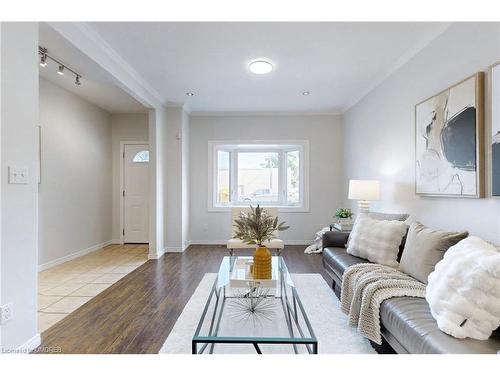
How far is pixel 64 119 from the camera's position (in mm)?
4387

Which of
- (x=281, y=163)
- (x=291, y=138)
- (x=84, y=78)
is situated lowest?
(x=281, y=163)

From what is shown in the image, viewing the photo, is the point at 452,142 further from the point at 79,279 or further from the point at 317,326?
the point at 79,279

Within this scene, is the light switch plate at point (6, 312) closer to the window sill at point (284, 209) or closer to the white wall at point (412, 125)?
the white wall at point (412, 125)

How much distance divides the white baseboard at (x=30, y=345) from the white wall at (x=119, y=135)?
3.93 meters

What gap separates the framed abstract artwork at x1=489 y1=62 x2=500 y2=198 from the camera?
6.31 ft

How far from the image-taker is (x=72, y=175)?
4.62 metres

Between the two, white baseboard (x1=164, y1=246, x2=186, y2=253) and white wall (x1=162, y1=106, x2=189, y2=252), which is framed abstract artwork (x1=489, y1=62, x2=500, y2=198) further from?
white baseboard (x1=164, y1=246, x2=186, y2=253)

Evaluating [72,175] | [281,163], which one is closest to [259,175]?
[281,163]

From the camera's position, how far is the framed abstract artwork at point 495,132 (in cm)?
192

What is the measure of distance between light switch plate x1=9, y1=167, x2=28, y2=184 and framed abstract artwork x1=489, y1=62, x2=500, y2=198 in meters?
3.24

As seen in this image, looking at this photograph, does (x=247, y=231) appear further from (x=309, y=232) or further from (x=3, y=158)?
(x=309, y=232)

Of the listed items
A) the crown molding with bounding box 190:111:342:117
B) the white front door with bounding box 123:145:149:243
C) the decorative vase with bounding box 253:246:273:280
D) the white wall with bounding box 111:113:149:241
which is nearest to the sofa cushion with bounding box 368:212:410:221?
the decorative vase with bounding box 253:246:273:280

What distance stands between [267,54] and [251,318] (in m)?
2.65

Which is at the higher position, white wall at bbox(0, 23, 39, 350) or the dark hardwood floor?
white wall at bbox(0, 23, 39, 350)
